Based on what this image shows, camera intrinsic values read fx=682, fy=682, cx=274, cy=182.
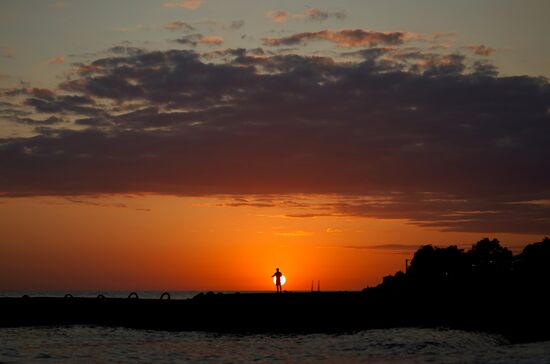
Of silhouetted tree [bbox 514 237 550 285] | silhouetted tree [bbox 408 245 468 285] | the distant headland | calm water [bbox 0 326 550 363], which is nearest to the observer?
calm water [bbox 0 326 550 363]

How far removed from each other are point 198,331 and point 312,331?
958 centimetres

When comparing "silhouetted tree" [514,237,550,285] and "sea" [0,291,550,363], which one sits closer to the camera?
"sea" [0,291,550,363]

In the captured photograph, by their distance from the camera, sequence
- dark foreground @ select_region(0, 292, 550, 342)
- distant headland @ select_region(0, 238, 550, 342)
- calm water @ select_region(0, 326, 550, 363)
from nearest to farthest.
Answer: calm water @ select_region(0, 326, 550, 363) → dark foreground @ select_region(0, 292, 550, 342) → distant headland @ select_region(0, 238, 550, 342)

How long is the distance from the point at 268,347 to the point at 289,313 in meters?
13.6

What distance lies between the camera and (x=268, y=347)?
43.0 meters

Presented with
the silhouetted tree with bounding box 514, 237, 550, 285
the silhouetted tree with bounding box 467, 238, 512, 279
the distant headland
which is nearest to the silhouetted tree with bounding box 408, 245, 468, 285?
the silhouetted tree with bounding box 467, 238, 512, 279

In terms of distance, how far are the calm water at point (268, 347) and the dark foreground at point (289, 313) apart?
444 cm

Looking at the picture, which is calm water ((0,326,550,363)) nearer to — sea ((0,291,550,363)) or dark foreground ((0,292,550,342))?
sea ((0,291,550,363))

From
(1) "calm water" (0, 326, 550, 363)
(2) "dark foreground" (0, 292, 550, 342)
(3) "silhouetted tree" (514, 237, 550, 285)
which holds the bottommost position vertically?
(1) "calm water" (0, 326, 550, 363)

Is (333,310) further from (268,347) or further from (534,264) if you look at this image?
(534,264)

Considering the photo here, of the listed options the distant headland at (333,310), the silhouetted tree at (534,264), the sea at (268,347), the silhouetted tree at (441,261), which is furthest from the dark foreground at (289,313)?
the silhouetted tree at (441,261)

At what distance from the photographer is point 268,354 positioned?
39156 mm

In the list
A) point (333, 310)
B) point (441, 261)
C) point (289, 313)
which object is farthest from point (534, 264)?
point (289, 313)

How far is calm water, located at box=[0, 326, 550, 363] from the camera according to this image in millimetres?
35759
